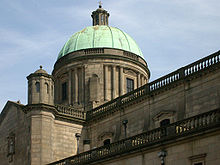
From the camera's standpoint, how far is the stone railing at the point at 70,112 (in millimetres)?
45378

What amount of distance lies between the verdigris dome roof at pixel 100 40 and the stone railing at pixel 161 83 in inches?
404

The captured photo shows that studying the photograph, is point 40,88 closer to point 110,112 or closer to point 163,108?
point 110,112

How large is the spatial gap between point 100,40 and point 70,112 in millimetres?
11559

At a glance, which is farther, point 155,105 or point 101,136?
point 101,136

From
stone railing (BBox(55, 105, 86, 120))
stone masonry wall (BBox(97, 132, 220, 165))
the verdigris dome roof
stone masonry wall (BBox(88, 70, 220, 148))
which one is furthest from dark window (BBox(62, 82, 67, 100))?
stone masonry wall (BBox(97, 132, 220, 165))

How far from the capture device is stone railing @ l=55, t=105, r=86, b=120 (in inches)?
1787

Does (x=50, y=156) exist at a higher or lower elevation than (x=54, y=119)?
lower

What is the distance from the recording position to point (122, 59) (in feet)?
176

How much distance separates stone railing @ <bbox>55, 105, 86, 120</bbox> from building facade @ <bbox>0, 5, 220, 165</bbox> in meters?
0.09

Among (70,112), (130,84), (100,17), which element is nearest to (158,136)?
(70,112)

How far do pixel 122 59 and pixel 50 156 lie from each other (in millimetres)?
15511

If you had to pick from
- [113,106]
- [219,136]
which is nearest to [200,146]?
[219,136]

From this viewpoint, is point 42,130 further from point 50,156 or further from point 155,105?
point 155,105

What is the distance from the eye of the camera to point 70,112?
46.0m
